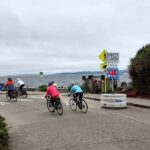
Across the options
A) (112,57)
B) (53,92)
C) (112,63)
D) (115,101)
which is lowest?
(115,101)

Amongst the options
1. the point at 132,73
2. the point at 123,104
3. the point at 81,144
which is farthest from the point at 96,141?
the point at 132,73

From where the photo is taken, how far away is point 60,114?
46.7ft

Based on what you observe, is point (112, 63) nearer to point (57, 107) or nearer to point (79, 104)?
point (79, 104)

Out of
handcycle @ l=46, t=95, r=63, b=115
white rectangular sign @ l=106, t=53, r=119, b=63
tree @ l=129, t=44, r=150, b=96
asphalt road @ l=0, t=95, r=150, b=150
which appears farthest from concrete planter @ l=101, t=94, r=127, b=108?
tree @ l=129, t=44, r=150, b=96

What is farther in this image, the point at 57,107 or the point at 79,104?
the point at 79,104

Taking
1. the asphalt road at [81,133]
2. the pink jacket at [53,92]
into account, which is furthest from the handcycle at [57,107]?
the asphalt road at [81,133]

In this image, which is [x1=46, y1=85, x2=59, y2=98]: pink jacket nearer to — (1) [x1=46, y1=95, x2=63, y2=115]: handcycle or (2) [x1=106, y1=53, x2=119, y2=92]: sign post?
(1) [x1=46, y1=95, x2=63, y2=115]: handcycle

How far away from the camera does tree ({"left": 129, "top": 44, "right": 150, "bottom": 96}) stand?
21031mm

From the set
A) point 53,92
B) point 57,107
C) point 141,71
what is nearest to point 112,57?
point 141,71

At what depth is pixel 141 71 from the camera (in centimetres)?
2128

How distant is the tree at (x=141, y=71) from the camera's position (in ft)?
69.0

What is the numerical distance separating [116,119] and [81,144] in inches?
181

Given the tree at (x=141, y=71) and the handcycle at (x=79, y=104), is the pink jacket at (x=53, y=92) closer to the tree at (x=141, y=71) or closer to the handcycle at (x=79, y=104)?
the handcycle at (x=79, y=104)

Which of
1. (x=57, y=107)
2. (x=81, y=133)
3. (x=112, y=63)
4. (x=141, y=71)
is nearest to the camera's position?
(x=81, y=133)
